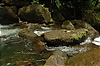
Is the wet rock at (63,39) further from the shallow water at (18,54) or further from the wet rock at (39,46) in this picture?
the shallow water at (18,54)

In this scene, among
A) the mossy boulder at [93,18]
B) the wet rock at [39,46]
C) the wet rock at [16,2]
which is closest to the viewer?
the wet rock at [39,46]

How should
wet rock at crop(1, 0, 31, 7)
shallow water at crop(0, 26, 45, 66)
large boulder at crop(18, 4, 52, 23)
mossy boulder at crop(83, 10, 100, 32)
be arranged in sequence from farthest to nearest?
wet rock at crop(1, 0, 31, 7)
large boulder at crop(18, 4, 52, 23)
mossy boulder at crop(83, 10, 100, 32)
shallow water at crop(0, 26, 45, 66)

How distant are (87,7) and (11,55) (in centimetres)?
1067

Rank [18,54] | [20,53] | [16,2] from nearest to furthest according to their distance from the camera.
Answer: [18,54] → [20,53] → [16,2]

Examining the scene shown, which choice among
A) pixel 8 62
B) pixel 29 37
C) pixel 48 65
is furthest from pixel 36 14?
pixel 48 65

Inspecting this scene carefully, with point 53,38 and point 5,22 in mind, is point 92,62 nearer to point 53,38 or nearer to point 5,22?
point 53,38

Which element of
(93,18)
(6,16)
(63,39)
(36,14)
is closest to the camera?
(63,39)

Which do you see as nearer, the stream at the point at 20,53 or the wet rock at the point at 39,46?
the stream at the point at 20,53

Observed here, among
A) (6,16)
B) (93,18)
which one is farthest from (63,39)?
(6,16)

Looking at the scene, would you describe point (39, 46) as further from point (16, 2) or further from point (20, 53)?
point (16, 2)

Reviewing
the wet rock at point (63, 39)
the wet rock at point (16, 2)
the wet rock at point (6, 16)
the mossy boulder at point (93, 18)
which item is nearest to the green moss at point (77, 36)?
the wet rock at point (63, 39)

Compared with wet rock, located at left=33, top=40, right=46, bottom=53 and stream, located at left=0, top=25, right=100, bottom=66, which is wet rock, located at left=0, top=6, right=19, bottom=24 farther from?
wet rock, located at left=33, top=40, right=46, bottom=53

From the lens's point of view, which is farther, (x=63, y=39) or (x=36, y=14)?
(x=36, y=14)

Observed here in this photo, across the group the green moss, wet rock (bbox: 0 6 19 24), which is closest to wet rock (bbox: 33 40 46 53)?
the green moss
